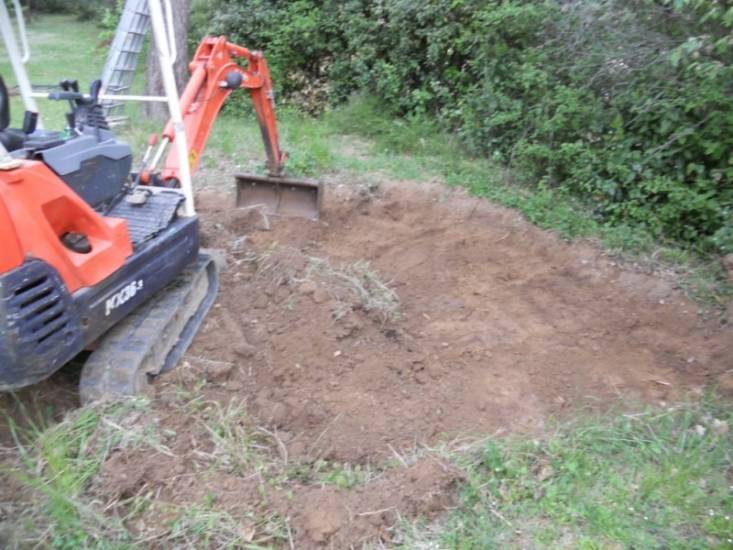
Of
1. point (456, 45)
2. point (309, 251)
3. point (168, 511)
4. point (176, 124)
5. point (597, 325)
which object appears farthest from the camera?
point (456, 45)

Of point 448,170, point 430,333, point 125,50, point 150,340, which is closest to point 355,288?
point 430,333

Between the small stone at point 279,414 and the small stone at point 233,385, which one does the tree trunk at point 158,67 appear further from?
the small stone at point 279,414

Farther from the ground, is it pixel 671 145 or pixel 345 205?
pixel 671 145

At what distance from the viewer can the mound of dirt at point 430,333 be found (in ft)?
11.9

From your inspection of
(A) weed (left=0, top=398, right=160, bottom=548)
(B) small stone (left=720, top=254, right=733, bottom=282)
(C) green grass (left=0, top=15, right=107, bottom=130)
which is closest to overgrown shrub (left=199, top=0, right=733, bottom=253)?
(B) small stone (left=720, top=254, right=733, bottom=282)

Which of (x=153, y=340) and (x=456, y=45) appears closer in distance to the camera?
(x=153, y=340)

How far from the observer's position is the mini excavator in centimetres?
270

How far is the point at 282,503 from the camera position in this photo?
114 inches

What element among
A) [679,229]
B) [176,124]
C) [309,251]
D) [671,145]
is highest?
[176,124]

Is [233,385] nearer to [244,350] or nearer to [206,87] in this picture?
[244,350]

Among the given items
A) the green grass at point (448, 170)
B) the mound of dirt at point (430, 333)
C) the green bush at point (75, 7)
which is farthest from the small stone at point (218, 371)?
the green bush at point (75, 7)

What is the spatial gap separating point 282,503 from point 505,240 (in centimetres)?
346

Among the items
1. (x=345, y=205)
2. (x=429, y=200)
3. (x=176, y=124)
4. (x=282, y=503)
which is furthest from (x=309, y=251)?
(x=282, y=503)

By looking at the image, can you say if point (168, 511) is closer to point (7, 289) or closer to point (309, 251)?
point (7, 289)
